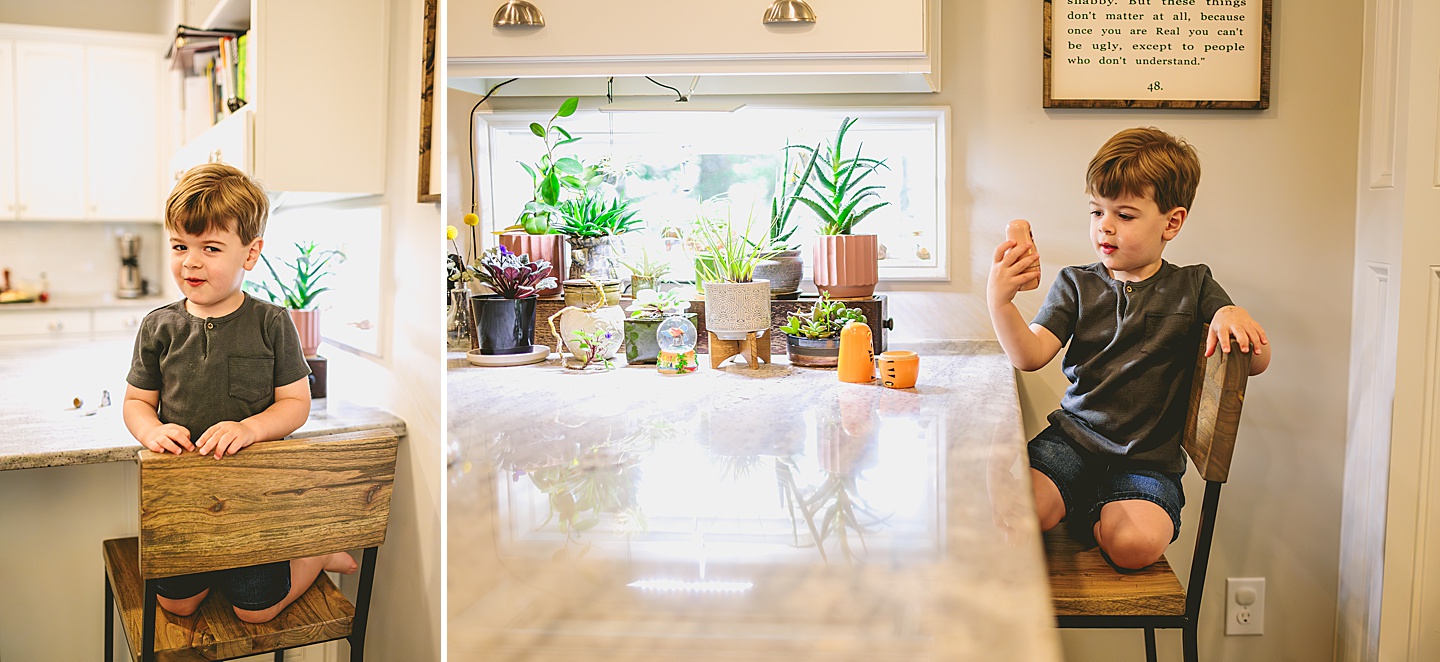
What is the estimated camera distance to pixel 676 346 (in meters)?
1.39

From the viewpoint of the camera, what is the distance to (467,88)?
1.63 metres

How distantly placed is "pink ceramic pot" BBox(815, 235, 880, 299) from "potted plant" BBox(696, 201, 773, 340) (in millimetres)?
88

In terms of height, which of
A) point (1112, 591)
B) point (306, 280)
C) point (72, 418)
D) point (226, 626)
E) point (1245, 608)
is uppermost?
point (306, 280)

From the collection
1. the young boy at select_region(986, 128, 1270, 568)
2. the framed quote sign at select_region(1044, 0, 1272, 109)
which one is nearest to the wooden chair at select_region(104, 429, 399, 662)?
the young boy at select_region(986, 128, 1270, 568)

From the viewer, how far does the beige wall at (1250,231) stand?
1.59 meters

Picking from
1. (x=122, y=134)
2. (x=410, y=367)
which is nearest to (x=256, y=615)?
(x=410, y=367)

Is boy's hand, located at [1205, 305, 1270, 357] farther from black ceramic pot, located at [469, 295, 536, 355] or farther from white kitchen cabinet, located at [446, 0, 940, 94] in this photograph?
black ceramic pot, located at [469, 295, 536, 355]

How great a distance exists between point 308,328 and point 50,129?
246 centimetres

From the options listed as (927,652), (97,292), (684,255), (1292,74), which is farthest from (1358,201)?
(97,292)

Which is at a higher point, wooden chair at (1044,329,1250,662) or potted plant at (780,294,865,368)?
potted plant at (780,294,865,368)

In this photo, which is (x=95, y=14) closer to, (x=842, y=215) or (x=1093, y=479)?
(x=842, y=215)

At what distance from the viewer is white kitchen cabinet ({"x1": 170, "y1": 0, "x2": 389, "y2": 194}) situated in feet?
4.75

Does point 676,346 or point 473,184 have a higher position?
point 473,184

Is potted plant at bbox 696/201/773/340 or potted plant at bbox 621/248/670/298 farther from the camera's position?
potted plant at bbox 621/248/670/298
